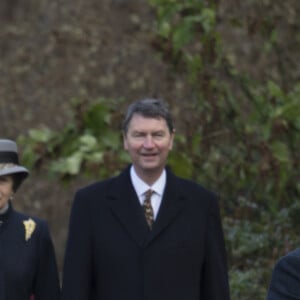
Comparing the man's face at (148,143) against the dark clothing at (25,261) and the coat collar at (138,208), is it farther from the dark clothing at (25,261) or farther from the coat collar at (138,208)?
the dark clothing at (25,261)

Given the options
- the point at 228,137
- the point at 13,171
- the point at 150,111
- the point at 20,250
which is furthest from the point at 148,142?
the point at 228,137

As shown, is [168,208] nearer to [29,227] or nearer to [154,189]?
[154,189]

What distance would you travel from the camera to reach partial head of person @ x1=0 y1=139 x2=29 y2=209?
239 inches

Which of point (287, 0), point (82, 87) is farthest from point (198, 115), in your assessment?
point (82, 87)

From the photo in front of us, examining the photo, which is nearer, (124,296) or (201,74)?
(124,296)

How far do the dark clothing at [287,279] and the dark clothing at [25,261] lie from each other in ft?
5.90

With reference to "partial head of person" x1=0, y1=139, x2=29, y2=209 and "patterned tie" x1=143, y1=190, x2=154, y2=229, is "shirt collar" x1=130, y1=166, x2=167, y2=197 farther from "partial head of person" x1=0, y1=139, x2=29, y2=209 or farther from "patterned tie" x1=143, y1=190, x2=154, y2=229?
"partial head of person" x1=0, y1=139, x2=29, y2=209

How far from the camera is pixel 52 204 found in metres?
14.7

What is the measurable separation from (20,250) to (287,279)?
6.34 feet

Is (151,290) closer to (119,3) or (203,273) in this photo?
(203,273)

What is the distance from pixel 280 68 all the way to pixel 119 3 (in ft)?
15.5

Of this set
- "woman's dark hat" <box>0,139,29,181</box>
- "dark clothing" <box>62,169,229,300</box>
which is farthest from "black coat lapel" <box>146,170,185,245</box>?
"woman's dark hat" <box>0,139,29,181</box>

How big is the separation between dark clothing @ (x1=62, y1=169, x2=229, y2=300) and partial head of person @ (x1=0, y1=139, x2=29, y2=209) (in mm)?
318

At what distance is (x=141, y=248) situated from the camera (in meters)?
5.94
